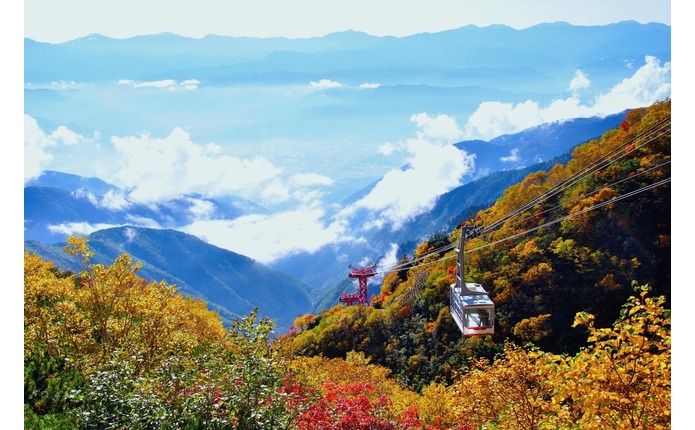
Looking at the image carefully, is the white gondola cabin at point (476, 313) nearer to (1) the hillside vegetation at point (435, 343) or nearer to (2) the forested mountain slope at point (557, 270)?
(1) the hillside vegetation at point (435, 343)

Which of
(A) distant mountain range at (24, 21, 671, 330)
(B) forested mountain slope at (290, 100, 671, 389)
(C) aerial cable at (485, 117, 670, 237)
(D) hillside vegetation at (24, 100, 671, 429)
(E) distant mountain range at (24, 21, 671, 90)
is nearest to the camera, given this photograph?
(D) hillside vegetation at (24, 100, 671, 429)

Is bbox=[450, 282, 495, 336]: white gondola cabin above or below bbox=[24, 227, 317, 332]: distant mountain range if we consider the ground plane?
below

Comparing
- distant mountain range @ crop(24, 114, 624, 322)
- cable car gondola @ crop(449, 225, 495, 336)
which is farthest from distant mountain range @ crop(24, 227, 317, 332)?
cable car gondola @ crop(449, 225, 495, 336)

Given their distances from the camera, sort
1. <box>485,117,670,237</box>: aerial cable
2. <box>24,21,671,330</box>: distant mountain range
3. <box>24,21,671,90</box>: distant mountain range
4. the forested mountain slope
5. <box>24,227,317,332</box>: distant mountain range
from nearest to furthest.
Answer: the forested mountain slope, <box>485,117,670,237</box>: aerial cable, <box>24,21,671,90</box>: distant mountain range, <box>24,21,671,330</box>: distant mountain range, <box>24,227,317,332</box>: distant mountain range

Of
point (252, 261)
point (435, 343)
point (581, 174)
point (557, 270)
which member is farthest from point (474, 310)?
point (252, 261)

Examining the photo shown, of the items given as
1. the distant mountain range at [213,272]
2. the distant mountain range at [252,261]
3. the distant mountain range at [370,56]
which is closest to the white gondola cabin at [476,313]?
the distant mountain range at [370,56]

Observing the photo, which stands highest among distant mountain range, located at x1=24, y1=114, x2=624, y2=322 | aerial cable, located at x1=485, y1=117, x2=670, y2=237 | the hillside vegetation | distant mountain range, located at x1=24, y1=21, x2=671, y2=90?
distant mountain range, located at x1=24, y1=21, x2=671, y2=90

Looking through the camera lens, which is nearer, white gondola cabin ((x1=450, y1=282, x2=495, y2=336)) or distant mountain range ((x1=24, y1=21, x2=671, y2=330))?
white gondola cabin ((x1=450, y1=282, x2=495, y2=336))

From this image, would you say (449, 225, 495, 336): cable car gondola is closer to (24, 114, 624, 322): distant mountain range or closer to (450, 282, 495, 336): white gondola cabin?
(450, 282, 495, 336): white gondola cabin
